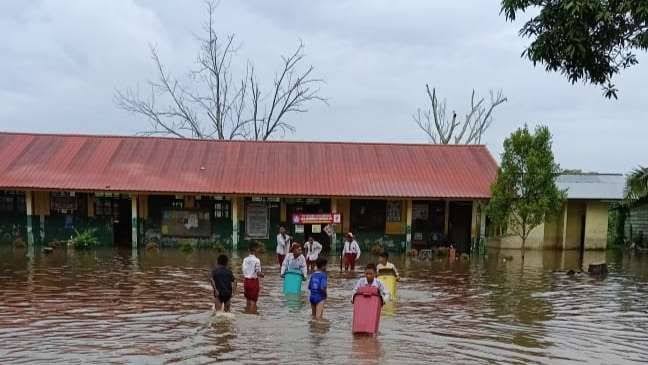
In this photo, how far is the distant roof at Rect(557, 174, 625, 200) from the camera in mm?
28844

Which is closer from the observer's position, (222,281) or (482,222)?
(222,281)

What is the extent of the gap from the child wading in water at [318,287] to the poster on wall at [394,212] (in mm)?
15872

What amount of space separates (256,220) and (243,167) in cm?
250

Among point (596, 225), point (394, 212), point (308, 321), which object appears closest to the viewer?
point (308, 321)

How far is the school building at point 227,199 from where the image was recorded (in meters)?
25.9

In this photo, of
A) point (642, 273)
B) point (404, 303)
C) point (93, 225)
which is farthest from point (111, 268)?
point (642, 273)

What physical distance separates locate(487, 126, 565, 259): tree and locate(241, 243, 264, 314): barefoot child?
46.9 ft

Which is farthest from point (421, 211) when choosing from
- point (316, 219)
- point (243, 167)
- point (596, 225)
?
point (596, 225)

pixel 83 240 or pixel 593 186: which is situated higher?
pixel 593 186

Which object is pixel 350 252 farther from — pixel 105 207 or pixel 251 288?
pixel 105 207

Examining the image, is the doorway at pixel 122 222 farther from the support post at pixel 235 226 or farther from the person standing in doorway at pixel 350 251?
the person standing in doorway at pixel 350 251

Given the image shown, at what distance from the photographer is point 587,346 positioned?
33.7 feet

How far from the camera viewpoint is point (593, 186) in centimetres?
3030

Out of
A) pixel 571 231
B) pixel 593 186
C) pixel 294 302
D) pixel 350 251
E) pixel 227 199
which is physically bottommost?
pixel 571 231
